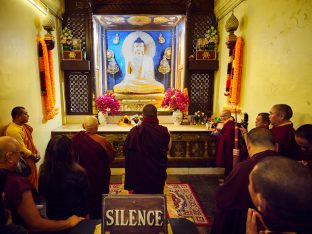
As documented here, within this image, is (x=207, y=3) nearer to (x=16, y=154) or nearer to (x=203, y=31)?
(x=203, y=31)

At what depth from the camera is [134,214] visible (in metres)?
1.39

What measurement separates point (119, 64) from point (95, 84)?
1381mm

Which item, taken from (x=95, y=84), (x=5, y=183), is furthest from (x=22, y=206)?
(x=95, y=84)

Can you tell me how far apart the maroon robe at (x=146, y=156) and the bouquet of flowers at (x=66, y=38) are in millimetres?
3497

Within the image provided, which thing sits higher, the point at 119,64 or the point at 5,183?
the point at 119,64

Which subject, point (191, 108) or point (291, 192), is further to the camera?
point (191, 108)

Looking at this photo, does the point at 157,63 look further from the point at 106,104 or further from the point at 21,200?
the point at 21,200

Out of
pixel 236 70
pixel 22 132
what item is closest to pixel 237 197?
pixel 22 132

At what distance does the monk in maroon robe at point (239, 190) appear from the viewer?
181 cm

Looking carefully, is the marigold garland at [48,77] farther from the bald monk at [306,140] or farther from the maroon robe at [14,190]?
the bald monk at [306,140]

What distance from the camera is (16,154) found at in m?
1.71

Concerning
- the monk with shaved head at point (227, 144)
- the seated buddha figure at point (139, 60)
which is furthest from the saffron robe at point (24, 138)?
the seated buddha figure at point (139, 60)

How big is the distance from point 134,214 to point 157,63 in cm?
595

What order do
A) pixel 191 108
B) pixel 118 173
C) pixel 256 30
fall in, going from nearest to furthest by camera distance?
pixel 256 30, pixel 118 173, pixel 191 108
